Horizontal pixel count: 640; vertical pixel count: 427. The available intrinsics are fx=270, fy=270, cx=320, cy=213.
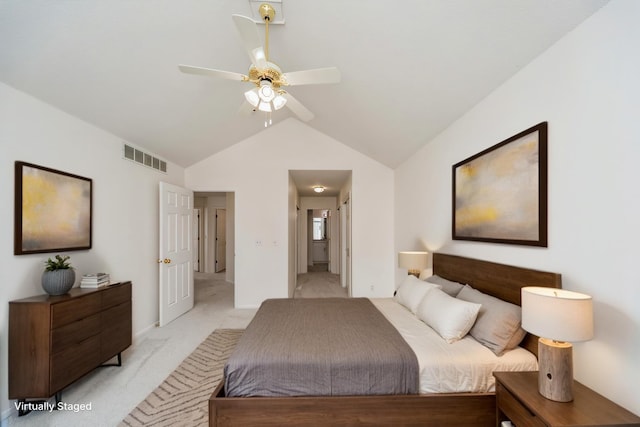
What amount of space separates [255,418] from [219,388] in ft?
0.90

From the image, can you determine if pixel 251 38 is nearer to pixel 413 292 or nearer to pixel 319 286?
pixel 413 292

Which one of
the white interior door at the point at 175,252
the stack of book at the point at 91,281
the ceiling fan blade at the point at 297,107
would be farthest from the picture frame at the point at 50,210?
the ceiling fan blade at the point at 297,107

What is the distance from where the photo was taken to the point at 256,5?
2.08m

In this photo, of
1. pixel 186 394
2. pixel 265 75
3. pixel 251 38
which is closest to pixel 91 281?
pixel 186 394

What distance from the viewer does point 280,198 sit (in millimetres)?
4785

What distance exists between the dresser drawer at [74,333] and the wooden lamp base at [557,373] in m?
3.09

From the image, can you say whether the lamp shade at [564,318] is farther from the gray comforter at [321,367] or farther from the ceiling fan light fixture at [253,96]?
the ceiling fan light fixture at [253,96]

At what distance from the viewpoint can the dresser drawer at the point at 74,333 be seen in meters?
2.00

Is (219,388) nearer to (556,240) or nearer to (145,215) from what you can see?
(556,240)

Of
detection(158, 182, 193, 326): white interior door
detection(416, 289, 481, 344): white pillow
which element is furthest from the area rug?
detection(416, 289, 481, 344): white pillow

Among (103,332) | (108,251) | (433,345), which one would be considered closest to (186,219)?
(108,251)

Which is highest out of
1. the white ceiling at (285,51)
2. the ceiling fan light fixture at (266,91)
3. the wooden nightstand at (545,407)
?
the white ceiling at (285,51)

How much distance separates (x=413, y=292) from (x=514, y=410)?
4.09ft

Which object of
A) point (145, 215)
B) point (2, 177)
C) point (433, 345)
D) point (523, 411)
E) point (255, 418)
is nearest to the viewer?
point (523, 411)
